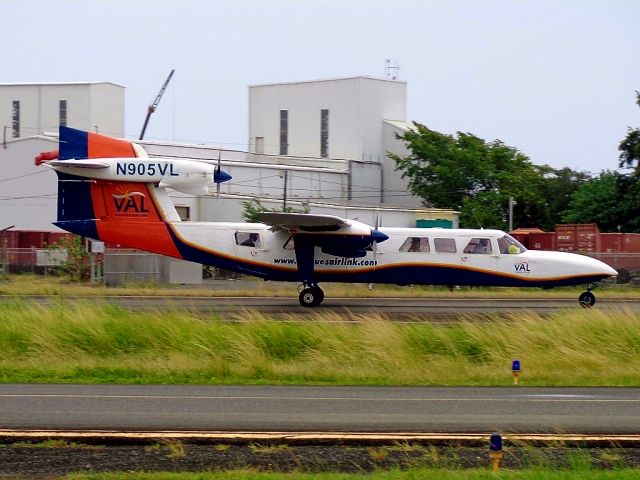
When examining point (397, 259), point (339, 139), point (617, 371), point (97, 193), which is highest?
point (339, 139)

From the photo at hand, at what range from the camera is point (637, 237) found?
48344 millimetres

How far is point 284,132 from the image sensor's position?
6900 centimetres

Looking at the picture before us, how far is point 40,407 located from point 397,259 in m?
16.5

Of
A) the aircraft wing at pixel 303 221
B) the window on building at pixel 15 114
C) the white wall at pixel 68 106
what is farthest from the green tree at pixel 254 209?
the window on building at pixel 15 114

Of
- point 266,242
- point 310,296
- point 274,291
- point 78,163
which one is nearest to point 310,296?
point 310,296

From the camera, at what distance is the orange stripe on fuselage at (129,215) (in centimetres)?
2766

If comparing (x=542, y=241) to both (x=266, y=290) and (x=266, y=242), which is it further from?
(x=266, y=242)

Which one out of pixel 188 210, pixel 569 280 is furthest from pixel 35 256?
pixel 569 280

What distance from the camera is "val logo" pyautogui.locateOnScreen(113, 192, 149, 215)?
2764cm

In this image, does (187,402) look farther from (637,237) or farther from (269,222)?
(637,237)

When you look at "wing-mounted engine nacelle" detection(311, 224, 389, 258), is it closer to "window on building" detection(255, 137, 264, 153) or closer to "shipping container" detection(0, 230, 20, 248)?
"shipping container" detection(0, 230, 20, 248)

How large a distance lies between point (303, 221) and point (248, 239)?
2.13 m

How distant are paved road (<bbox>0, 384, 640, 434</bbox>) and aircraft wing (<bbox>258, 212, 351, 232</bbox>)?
38.1 ft

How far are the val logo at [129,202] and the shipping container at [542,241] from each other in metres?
27.3
